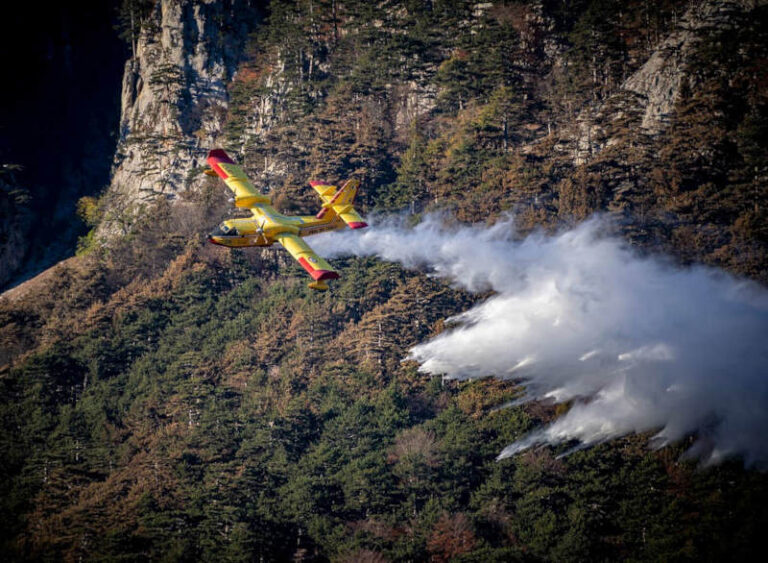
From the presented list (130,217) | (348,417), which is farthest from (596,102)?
(130,217)

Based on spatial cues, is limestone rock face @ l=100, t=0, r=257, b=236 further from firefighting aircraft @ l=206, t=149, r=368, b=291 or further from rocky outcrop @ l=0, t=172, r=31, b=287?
firefighting aircraft @ l=206, t=149, r=368, b=291

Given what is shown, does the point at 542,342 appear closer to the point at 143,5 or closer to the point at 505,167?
the point at 505,167

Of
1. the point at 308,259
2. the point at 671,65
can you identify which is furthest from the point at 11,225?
the point at 671,65

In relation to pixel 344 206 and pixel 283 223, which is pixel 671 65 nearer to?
pixel 344 206

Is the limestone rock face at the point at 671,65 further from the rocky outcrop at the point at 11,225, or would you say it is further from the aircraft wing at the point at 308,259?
the rocky outcrop at the point at 11,225

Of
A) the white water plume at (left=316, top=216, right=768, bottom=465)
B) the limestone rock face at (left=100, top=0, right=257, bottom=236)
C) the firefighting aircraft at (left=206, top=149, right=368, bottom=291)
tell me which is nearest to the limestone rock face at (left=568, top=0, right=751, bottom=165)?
the white water plume at (left=316, top=216, right=768, bottom=465)

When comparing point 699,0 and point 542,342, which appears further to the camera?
point 699,0

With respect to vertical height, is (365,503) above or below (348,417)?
below

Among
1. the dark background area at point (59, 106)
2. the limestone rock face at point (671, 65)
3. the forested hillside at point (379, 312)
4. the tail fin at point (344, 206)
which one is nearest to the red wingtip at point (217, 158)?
the tail fin at point (344, 206)
